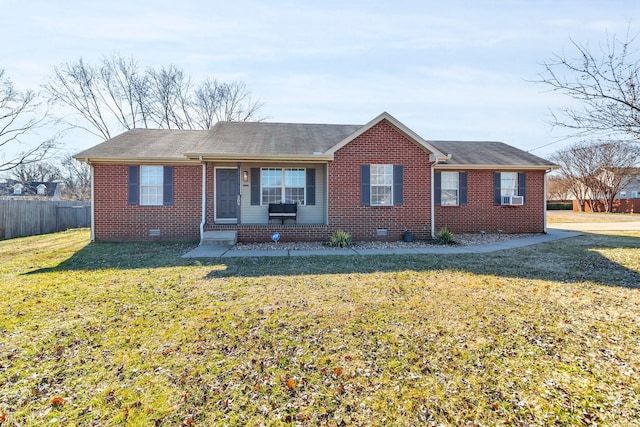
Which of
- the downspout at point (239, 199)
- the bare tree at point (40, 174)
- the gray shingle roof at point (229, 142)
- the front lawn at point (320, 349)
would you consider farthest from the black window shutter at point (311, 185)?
the bare tree at point (40, 174)

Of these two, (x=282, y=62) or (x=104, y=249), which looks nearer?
(x=104, y=249)

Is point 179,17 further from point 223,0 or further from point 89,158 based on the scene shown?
point 89,158

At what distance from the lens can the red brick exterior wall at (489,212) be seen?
12.3 meters

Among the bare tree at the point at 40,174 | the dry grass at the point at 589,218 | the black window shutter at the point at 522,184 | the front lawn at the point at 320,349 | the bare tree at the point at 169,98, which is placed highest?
the bare tree at the point at 169,98

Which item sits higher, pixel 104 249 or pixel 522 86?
pixel 522 86

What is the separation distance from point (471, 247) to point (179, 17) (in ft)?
34.4

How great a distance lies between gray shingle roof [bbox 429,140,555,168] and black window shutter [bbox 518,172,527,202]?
51cm

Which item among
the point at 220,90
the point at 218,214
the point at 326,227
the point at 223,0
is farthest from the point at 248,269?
the point at 220,90

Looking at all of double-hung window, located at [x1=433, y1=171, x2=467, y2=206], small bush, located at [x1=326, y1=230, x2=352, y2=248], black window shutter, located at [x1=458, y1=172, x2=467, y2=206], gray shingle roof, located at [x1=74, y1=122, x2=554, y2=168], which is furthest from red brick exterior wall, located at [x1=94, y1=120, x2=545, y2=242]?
black window shutter, located at [x1=458, y1=172, x2=467, y2=206]

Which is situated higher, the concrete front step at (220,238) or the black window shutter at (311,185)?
the black window shutter at (311,185)

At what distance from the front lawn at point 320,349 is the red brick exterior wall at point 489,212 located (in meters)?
6.15

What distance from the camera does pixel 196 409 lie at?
91.2 inches

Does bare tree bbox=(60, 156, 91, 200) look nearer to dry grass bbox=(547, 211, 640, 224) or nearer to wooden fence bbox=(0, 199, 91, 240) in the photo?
wooden fence bbox=(0, 199, 91, 240)

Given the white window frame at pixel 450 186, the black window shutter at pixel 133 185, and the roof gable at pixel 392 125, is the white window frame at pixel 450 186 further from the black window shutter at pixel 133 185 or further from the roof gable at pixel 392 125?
the black window shutter at pixel 133 185
